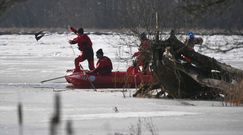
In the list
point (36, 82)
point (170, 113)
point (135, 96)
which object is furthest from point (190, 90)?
point (36, 82)

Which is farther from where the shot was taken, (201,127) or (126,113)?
(126,113)

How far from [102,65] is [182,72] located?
3.59m

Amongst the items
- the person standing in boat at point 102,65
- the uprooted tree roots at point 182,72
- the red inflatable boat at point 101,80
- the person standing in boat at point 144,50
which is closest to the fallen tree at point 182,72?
the uprooted tree roots at point 182,72

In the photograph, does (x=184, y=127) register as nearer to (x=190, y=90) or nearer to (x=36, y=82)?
(x=190, y=90)

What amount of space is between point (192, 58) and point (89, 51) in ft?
18.7

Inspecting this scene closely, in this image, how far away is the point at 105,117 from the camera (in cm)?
709

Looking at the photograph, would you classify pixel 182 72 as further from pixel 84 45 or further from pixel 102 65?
pixel 84 45

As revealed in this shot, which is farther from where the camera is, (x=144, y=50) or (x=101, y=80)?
(x=101, y=80)

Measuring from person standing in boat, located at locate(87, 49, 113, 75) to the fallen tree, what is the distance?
3.03 m

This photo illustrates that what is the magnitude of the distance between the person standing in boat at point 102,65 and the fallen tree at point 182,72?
119 inches

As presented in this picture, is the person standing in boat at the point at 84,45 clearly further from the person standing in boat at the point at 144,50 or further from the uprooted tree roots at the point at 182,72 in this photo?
the uprooted tree roots at the point at 182,72

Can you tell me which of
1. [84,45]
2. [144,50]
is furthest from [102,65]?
[144,50]

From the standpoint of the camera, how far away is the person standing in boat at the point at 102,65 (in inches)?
559

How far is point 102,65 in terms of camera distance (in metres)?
14.4
